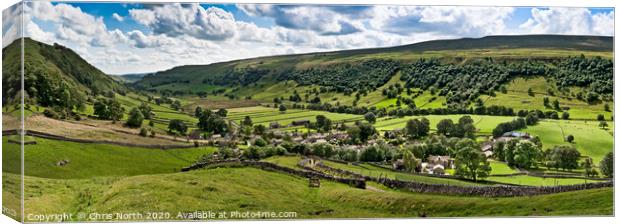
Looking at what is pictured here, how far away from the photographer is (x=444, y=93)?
43344mm

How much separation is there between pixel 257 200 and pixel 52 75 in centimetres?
1334

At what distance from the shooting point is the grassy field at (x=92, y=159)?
115 feet

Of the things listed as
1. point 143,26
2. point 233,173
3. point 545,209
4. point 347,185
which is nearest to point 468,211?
point 545,209

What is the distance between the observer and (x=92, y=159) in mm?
37938

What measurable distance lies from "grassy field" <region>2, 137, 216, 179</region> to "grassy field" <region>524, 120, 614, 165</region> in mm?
19989

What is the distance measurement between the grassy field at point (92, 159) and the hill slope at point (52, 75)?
2.64 m

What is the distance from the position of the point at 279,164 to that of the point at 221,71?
7.24 metres

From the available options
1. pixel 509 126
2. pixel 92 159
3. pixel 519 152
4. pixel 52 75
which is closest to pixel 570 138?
pixel 519 152

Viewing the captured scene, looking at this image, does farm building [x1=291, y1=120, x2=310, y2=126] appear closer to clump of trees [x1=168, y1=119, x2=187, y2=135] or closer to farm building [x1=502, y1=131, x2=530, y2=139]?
clump of trees [x1=168, y1=119, x2=187, y2=135]

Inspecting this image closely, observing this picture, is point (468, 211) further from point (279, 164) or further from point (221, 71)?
point (221, 71)

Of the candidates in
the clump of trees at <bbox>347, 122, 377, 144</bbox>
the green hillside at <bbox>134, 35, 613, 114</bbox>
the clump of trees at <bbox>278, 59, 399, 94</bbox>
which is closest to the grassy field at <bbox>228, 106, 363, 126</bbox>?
the clump of trees at <bbox>347, 122, 377, 144</bbox>

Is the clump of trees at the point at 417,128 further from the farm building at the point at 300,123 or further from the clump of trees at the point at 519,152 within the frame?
the farm building at the point at 300,123

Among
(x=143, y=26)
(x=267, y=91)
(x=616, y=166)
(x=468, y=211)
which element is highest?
(x=143, y=26)

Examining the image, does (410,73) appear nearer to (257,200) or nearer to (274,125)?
(274,125)
